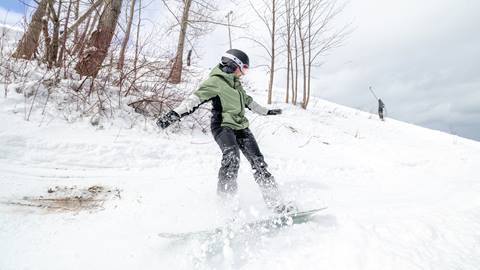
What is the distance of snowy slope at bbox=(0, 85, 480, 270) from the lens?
2.12m

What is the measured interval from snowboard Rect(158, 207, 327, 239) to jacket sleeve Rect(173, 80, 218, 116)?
1.16m

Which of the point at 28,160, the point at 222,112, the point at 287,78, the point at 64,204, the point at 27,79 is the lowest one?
the point at 64,204

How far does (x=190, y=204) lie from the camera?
324cm

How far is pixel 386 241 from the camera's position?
91.2 inches

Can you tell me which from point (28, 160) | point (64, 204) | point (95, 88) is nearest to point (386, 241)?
point (64, 204)

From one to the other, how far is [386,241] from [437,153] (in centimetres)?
659

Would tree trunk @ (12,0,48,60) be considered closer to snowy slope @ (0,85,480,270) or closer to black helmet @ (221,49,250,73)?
snowy slope @ (0,85,480,270)

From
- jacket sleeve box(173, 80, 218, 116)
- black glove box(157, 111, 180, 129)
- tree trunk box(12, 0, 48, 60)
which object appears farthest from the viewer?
tree trunk box(12, 0, 48, 60)

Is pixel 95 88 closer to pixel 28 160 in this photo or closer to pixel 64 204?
pixel 28 160

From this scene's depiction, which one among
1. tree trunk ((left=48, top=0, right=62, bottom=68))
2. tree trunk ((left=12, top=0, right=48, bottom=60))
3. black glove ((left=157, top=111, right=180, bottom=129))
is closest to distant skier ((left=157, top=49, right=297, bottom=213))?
black glove ((left=157, top=111, right=180, bottom=129))

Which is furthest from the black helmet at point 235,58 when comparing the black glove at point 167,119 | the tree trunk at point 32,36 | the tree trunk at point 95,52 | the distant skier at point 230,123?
the tree trunk at point 32,36

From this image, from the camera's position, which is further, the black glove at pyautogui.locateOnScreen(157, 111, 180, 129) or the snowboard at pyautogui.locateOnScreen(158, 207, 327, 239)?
the black glove at pyautogui.locateOnScreen(157, 111, 180, 129)

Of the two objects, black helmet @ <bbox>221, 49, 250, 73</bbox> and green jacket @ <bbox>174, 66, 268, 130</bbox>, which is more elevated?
black helmet @ <bbox>221, 49, 250, 73</bbox>

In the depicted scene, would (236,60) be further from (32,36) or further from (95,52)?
(32,36)
